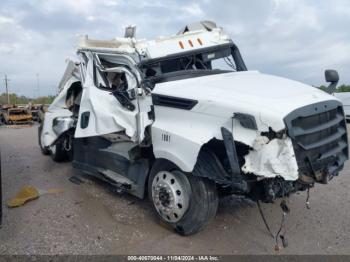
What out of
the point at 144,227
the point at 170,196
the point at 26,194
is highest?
the point at 170,196

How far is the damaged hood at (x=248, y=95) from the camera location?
4.00m

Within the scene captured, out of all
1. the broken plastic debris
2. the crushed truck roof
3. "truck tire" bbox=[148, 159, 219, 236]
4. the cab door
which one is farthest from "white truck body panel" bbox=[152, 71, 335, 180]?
the broken plastic debris

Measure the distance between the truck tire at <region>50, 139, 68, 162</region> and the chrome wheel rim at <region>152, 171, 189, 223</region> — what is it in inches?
166

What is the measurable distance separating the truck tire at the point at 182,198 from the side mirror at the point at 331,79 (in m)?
2.15

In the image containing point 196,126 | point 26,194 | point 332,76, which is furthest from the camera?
point 26,194

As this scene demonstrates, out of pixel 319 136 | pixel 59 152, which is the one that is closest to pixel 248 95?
pixel 319 136

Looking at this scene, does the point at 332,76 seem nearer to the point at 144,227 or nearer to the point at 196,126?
the point at 196,126

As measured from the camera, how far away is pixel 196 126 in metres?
4.45

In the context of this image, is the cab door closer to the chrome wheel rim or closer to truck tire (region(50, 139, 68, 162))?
the chrome wheel rim

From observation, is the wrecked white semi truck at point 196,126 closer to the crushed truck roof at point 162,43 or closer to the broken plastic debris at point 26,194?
the crushed truck roof at point 162,43

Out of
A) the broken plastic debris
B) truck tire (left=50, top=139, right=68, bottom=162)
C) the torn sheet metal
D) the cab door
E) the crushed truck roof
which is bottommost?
the broken plastic debris

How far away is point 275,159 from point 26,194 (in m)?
3.99

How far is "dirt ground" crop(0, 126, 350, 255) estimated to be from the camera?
4.43 metres

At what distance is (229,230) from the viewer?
16.4 ft
